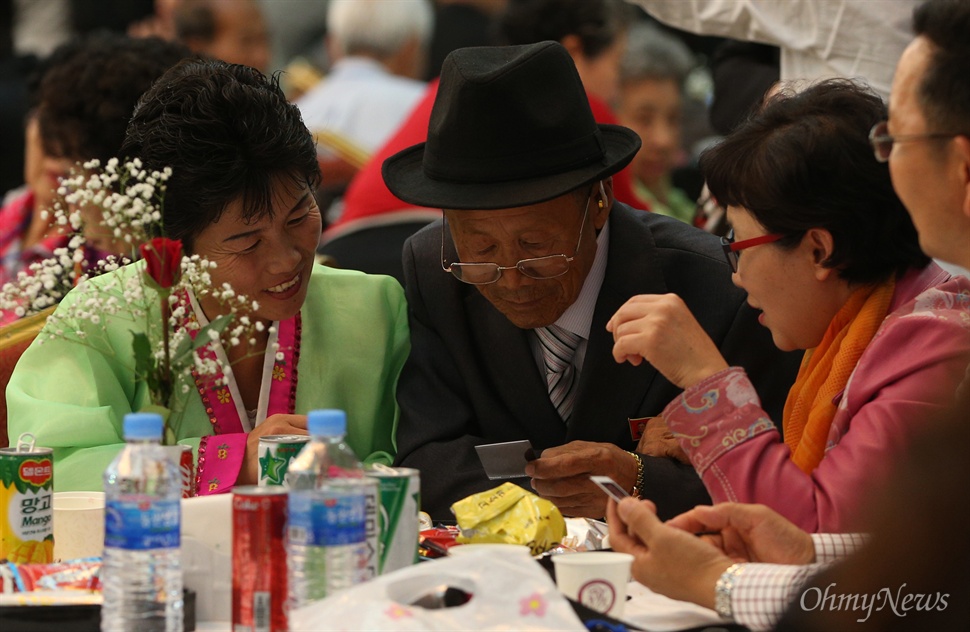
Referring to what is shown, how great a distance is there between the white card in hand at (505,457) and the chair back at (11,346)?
1086mm

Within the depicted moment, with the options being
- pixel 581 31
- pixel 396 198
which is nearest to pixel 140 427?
pixel 396 198

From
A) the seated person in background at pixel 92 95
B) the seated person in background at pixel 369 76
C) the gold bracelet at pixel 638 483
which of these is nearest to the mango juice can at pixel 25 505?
the gold bracelet at pixel 638 483

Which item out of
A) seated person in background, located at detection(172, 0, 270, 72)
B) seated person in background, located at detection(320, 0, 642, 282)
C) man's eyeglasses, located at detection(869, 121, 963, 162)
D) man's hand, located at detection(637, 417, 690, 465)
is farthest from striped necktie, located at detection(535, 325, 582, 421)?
seated person in background, located at detection(172, 0, 270, 72)

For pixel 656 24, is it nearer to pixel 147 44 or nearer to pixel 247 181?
pixel 147 44

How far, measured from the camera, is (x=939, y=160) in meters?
1.97

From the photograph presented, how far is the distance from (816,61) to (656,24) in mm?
5192

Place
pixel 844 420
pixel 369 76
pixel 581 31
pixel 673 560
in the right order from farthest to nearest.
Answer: pixel 369 76 → pixel 581 31 → pixel 844 420 → pixel 673 560

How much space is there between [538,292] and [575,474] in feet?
1.48

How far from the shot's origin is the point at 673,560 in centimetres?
200

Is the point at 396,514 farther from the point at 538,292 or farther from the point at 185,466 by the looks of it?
the point at 538,292

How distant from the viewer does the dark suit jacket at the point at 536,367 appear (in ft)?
9.59

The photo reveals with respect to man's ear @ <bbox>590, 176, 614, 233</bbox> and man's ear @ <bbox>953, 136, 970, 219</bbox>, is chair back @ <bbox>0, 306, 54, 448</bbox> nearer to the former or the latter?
man's ear @ <bbox>590, 176, 614, 233</bbox>

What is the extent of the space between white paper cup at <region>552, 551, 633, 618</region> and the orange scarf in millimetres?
670

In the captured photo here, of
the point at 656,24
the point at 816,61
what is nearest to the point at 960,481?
the point at 816,61
